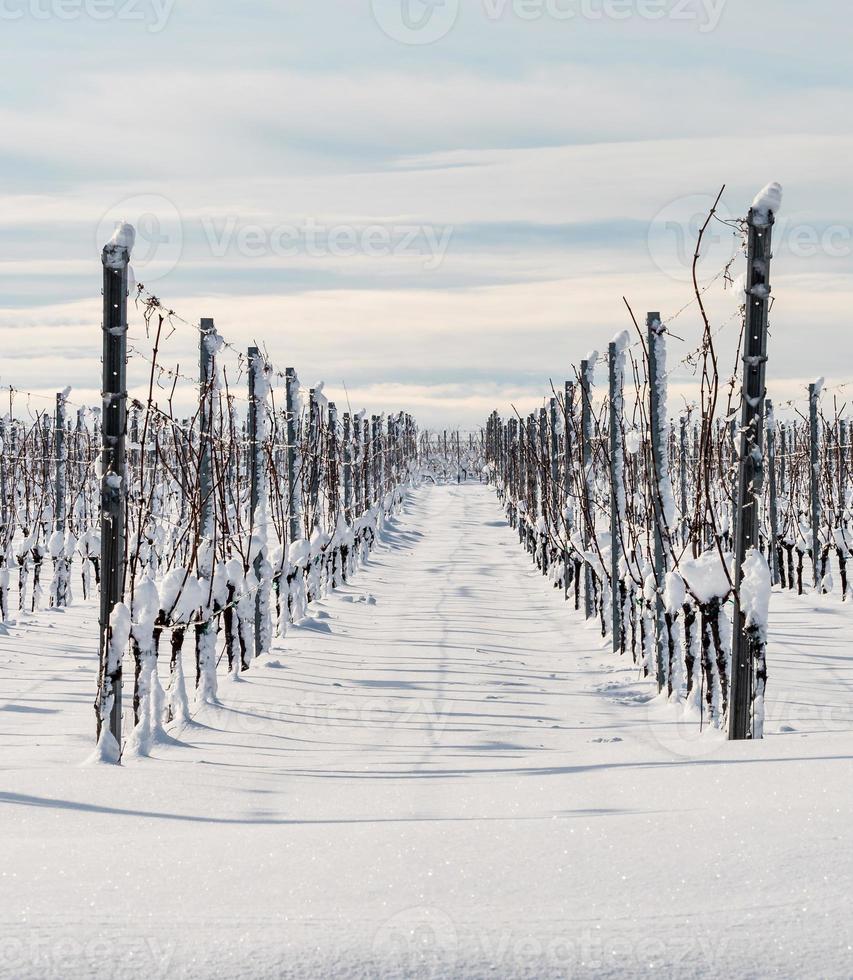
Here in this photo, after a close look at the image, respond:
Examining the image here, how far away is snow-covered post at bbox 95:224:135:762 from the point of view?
248 inches

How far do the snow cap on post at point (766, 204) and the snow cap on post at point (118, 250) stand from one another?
371cm

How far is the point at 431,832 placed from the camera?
391cm

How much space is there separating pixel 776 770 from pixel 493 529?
102ft

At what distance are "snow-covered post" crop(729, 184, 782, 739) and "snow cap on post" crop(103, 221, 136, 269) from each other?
367 centimetres

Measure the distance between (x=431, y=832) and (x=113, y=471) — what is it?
11.0 ft

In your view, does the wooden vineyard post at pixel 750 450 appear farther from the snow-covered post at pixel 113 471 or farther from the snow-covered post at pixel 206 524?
the snow-covered post at pixel 206 524

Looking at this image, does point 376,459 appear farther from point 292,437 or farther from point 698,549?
point 698,549

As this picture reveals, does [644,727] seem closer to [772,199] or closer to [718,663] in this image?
[718,663]

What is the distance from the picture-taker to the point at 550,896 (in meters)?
3.18

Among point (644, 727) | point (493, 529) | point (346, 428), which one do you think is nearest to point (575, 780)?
point (644, 727)

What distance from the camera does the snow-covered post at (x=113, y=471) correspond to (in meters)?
6.29

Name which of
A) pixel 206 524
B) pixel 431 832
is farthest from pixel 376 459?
pixel 431 832

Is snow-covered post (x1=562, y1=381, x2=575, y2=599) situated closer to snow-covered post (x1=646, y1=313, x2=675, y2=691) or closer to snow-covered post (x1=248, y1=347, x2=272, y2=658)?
snow-covered post (x1=248, y1=347, x2=272, y2=658)

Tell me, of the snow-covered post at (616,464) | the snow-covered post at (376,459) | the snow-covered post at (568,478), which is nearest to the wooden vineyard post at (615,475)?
the snow-covered post at (616,464)
